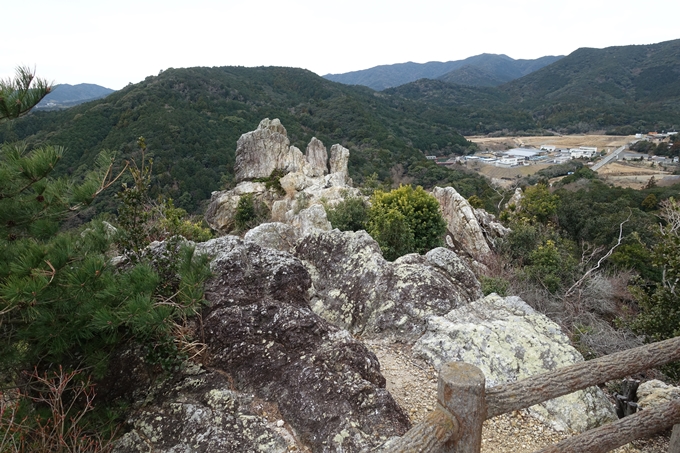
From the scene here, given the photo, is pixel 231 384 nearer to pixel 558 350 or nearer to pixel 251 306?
pixel 251 306

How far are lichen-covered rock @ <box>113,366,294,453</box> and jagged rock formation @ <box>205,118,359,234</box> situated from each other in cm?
1185

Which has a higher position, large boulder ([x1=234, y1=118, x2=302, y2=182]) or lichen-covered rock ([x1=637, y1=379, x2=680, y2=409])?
large boulder ([x1=234, y1=118, x2=302, y2=182])

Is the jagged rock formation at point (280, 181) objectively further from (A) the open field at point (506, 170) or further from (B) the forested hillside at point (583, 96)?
(B) the forested hillside at point (583, 96)

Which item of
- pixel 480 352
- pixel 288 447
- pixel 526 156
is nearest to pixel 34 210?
pixel 288 447

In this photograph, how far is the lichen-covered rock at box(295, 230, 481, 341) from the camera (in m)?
4.83

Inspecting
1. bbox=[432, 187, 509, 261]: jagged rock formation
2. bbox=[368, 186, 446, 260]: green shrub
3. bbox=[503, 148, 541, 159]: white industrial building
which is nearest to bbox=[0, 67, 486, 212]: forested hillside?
bbox=[503, 148, 541, 159]: white industrial building

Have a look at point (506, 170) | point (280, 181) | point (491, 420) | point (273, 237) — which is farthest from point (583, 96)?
point (491, 420)

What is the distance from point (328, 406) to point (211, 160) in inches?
1388

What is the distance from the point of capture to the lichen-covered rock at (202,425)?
268 cm

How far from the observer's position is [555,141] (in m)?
74.0

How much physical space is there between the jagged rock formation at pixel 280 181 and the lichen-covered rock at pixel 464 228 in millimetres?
3764

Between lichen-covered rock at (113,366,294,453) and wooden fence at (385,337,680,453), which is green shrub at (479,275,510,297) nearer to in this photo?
wooden fence at (385,337,680,453)

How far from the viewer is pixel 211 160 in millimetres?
35438

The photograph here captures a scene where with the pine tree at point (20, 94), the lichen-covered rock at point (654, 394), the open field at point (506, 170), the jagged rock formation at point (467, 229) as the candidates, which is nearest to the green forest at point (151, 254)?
the pine tree at point (20, 94)
